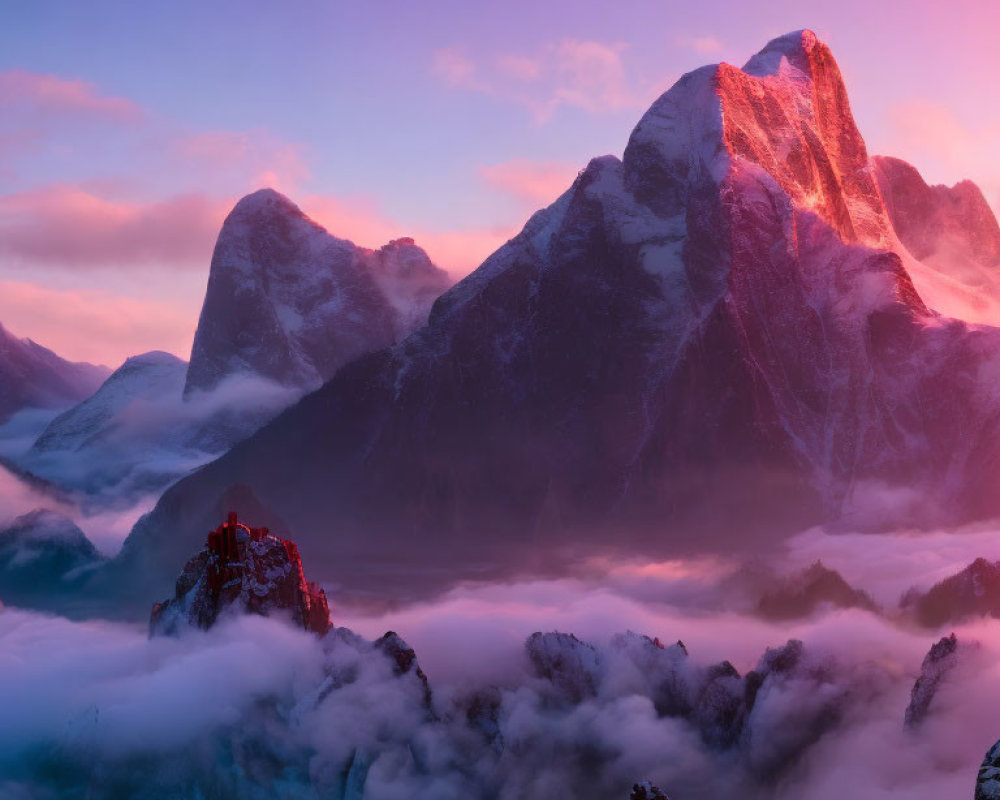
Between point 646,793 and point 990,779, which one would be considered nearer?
point 990,779

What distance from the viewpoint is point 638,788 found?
15475cm

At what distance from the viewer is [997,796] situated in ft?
314

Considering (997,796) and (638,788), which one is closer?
(997,796)

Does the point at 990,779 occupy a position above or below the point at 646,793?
above

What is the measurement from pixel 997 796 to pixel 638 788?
6320cm

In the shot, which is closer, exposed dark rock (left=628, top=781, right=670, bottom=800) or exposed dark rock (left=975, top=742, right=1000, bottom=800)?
exposed dark rock (left=975, top=742, right=1000, bottom=800)

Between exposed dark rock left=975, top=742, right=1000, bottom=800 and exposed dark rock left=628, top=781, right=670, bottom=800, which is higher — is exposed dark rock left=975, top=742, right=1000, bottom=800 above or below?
above

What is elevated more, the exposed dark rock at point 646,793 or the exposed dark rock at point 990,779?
the exposed dark rock at point 990,779

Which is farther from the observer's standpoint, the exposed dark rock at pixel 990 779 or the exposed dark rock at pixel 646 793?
the exposed dark rock at pixel 646 793
